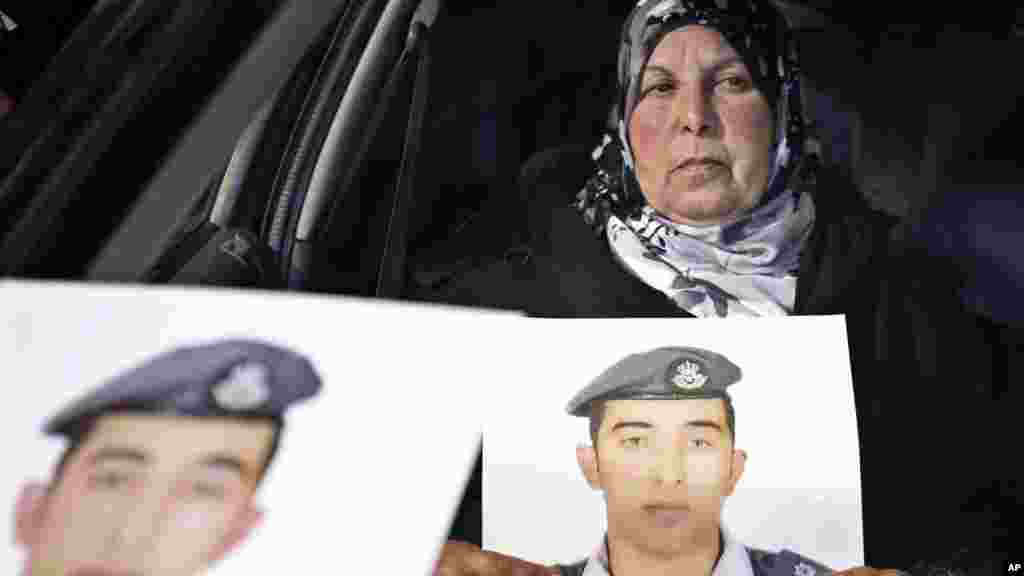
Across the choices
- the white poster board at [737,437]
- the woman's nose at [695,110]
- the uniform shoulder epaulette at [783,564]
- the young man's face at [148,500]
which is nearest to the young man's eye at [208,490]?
the young man's face at [148,500]

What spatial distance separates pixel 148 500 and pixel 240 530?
0.12ft

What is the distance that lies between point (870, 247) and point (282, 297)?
321 mm

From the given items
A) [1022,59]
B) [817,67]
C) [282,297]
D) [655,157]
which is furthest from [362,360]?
[1022,59]

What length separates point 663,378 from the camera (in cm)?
46

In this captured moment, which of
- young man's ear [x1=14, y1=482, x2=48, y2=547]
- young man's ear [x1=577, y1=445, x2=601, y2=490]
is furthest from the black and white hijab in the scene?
young man's ear [x1=14, y1=482, x2=48, y2=547]

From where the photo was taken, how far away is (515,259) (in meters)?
0.53

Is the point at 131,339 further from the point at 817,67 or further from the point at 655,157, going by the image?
the point at 817,67

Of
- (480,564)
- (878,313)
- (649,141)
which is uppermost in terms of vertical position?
(649,141)

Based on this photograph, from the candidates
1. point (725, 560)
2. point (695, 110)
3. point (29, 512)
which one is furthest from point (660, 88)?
point (29, 512)

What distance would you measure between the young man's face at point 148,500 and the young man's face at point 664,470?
16 centimetres

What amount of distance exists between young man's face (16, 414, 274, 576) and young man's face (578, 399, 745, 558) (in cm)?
16

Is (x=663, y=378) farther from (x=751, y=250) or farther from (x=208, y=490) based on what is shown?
(x=208, y=490)

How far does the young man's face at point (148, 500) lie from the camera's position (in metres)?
0.35

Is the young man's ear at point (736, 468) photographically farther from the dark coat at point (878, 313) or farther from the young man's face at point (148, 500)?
the young man's face at point (148, 500)
